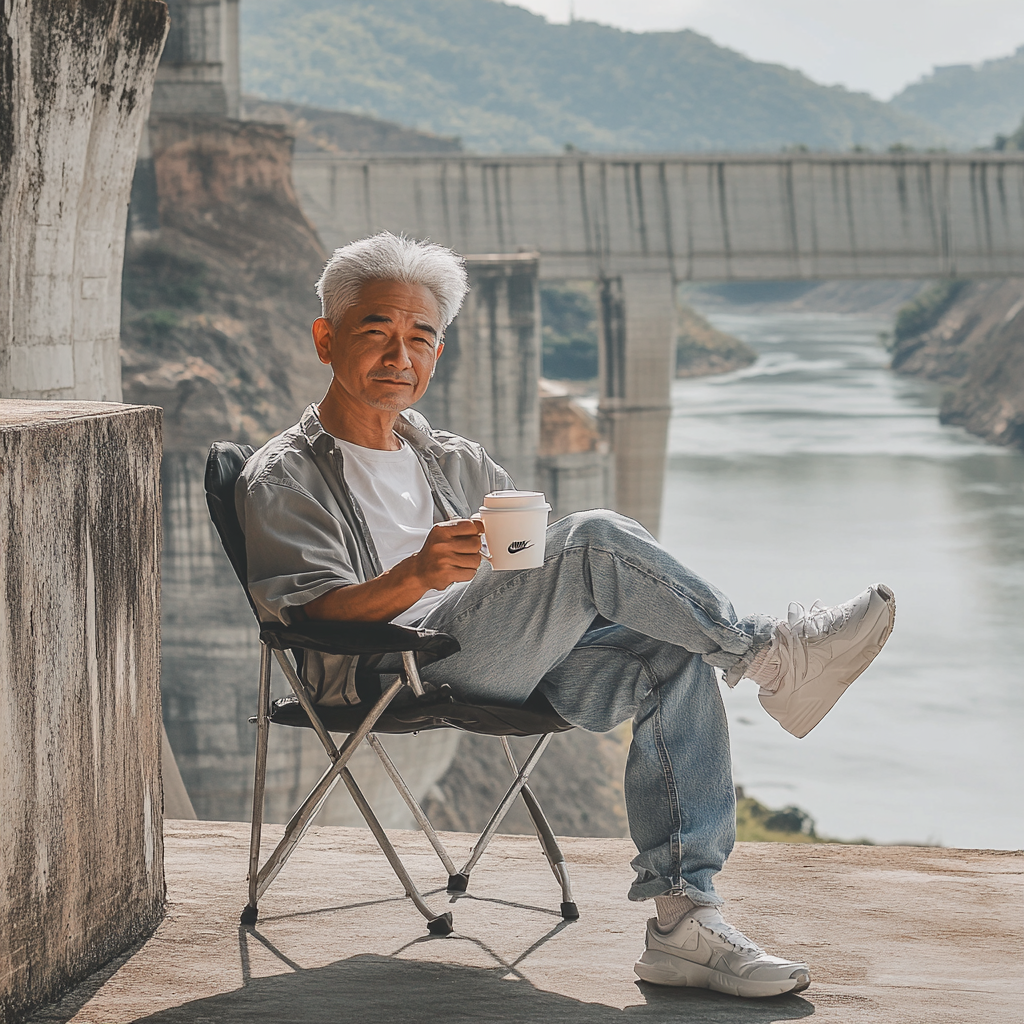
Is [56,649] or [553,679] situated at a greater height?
[56,649]

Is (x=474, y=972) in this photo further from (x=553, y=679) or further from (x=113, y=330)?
(x=113, y=330)

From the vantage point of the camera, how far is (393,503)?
2168 mm

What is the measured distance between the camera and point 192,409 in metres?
14.8

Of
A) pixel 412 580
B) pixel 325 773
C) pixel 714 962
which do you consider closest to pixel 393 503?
pixel 412 580

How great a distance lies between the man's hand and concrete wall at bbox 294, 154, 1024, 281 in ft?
57.7

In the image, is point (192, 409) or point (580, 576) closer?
point (580, 576)

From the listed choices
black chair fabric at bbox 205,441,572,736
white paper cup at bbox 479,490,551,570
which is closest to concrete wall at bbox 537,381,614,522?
black chair fabric at bbox 205,441,572,736

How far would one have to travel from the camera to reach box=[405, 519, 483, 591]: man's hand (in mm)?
1813

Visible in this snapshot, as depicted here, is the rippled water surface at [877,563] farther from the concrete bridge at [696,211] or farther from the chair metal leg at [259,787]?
the chair metal leg at [259,787]

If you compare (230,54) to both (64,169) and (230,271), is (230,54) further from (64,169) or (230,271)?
(64,169)

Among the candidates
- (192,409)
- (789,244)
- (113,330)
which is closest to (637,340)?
(789,244)

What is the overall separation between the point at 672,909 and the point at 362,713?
546 millimetres

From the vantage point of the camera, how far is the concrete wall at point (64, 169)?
299 centimetres

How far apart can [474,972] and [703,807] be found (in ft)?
1.40
